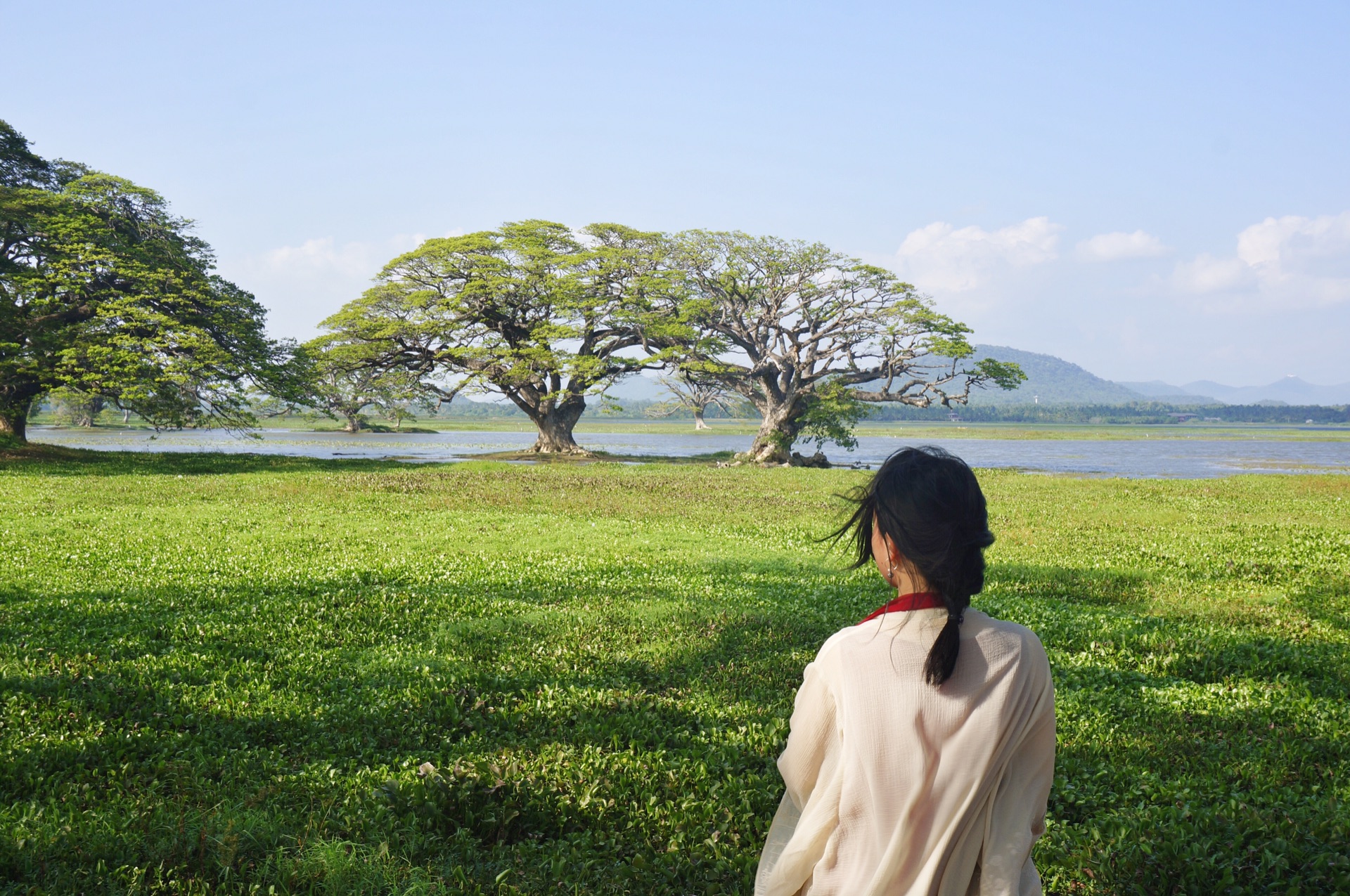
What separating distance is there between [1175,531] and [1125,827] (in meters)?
14.2

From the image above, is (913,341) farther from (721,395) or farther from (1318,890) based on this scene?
(1318,890)

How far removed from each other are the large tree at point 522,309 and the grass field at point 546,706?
28.3 m

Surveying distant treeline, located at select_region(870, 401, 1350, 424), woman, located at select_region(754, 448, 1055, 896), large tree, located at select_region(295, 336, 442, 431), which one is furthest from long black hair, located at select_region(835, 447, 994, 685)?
distant treeline, located at select_region(870, 401, 1350, 424)

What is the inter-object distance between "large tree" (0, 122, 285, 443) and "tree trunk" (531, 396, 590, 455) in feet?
50.1

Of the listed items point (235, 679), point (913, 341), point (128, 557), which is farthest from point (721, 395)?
point (235, 679)

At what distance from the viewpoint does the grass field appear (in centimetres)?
425

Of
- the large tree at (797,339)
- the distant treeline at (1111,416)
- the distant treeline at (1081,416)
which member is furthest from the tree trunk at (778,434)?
the distant treeline at (1111,416)

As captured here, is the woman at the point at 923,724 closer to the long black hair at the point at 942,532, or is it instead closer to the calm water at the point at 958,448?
the long black hair at the point at 942,532

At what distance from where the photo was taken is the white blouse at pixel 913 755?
2398mm

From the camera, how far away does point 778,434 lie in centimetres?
4091

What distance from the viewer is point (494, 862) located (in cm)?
422

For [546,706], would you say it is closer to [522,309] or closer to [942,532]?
[942,532]

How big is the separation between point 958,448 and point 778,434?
26315 millimetres

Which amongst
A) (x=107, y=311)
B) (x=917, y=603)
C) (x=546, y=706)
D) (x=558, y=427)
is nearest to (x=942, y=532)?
(x=917, y=603)
